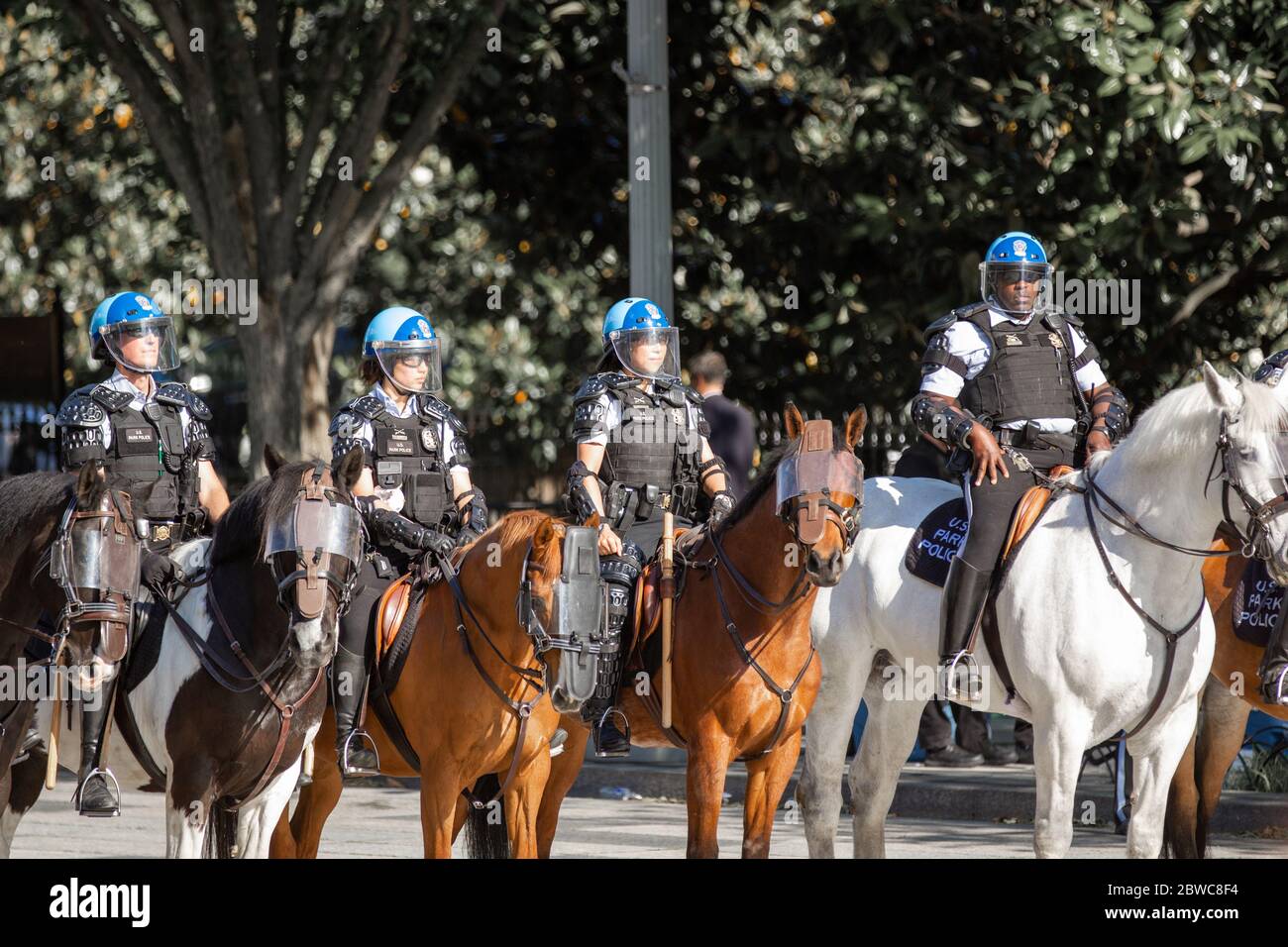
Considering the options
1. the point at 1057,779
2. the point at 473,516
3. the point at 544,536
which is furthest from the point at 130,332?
the point at 1057,779

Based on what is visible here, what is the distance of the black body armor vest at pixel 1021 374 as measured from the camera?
27.7ft

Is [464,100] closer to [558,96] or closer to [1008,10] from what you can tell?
[558,96]

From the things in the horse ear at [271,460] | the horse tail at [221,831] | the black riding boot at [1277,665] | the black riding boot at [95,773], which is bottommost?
the horse tail at [221,831]

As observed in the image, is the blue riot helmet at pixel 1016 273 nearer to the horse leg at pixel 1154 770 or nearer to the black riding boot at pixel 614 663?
the horse leg at pixel 1154 770

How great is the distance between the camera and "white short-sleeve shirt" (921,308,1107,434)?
27.8ft

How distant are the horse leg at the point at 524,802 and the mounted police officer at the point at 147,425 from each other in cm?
184

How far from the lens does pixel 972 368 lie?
27.9 feet

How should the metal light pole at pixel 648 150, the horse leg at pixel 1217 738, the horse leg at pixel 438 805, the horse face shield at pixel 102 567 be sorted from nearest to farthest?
the horse face shield at pixel 102 567
the horse leg at pixel 438 805
the horse leg at pixel 1217 738
the metal light pole at pixel 648 150

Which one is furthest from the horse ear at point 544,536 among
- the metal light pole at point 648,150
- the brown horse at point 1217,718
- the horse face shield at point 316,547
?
the metal light pole at point 648,150

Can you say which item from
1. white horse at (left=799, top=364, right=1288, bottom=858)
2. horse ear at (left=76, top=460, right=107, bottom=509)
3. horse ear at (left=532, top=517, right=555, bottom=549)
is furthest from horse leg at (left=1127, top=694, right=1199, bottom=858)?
horse ear at (left=76, top=460, right=107, bottom=509)

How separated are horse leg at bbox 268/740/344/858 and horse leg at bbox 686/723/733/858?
1598 mm

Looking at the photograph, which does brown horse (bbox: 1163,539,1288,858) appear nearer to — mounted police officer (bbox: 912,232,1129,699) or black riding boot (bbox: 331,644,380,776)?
mounted police officer (bbox: 912,232,1129,699)

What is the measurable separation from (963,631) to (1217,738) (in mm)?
1925
